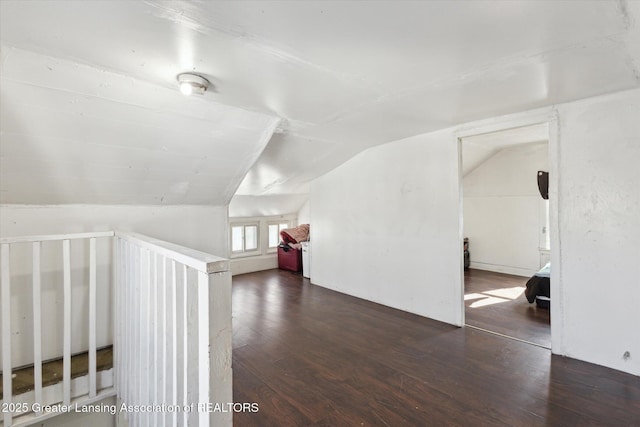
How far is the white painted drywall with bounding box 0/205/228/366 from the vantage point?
2.08 m

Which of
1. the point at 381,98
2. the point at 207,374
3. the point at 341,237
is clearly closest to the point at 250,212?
the point at 341,237

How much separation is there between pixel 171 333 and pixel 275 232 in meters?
5.10

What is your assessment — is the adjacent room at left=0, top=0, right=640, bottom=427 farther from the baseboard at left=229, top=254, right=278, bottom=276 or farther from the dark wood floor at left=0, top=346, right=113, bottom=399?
the baseboard at left=229, top=254, right=278, bottom=276

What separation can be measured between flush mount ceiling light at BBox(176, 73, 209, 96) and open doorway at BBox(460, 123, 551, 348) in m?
3.54

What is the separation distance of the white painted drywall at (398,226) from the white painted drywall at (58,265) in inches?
96.2

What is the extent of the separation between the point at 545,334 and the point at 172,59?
12.5 feet

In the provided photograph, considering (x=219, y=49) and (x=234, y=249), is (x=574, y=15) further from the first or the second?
(x=234, y=249)

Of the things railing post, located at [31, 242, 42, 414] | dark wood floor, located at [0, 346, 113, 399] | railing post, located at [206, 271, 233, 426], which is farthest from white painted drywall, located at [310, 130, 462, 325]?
railing post, located at [31, 242, 42, 414]

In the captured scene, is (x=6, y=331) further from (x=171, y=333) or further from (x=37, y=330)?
(x=171, y=333)

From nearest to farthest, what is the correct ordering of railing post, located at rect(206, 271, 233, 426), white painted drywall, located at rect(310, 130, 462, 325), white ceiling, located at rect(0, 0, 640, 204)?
railing post, located at rect(206, 271, 233, 426) < white ceiling, located at rect(0, 0, 640, 204) < white painted drywall, located at rect(310, 130, 462, 325)

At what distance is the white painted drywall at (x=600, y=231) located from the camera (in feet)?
7.25

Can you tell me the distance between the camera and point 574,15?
1328 mm

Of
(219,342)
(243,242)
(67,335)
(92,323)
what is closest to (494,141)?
(243,242)

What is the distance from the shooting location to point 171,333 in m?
1.30
